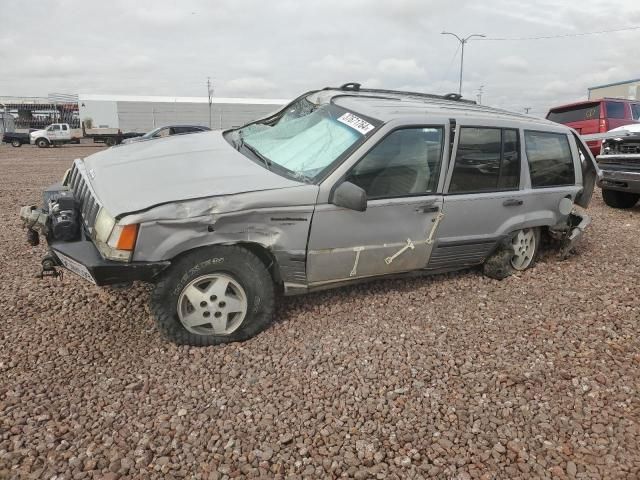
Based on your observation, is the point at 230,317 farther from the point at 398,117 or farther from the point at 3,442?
the point at 398,117

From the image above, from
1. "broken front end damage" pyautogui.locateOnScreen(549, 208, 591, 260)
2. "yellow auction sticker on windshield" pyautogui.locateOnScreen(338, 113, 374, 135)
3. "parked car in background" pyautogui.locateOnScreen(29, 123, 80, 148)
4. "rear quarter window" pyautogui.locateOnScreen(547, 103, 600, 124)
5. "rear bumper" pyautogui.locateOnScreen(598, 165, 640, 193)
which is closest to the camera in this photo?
"yellow auction sticker on windshield" pyautogui.locateOnScreen(338, 113, 374, 135)

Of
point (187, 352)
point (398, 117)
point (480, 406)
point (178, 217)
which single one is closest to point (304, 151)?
point (398, 117)

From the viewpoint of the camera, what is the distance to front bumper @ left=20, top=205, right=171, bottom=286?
278cm

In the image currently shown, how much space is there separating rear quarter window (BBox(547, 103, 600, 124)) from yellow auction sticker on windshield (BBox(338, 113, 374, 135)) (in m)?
9.42

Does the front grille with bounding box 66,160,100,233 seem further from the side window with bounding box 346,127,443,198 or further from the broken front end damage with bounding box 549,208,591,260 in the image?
the broken front end damage with bounding box 549,208,591,260

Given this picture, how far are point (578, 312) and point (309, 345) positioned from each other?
224 cm

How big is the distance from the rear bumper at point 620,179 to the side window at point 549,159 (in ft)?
10.9

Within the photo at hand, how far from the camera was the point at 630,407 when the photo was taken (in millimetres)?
2701

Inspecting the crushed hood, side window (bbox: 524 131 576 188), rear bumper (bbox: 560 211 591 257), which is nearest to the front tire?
the crushed hood

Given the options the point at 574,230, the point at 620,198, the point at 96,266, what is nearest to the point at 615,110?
the point at 620,198

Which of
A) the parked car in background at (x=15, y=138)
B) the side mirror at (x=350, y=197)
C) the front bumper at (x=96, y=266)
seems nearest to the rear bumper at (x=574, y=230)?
the side mirror at (x=350, y=197)

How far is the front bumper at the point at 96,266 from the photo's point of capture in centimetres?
278

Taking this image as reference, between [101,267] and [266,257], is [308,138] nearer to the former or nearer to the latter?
[266,257]

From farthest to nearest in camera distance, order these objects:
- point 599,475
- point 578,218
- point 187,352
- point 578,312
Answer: point 578,218, point 578,312, point 187,352, point 599,475
